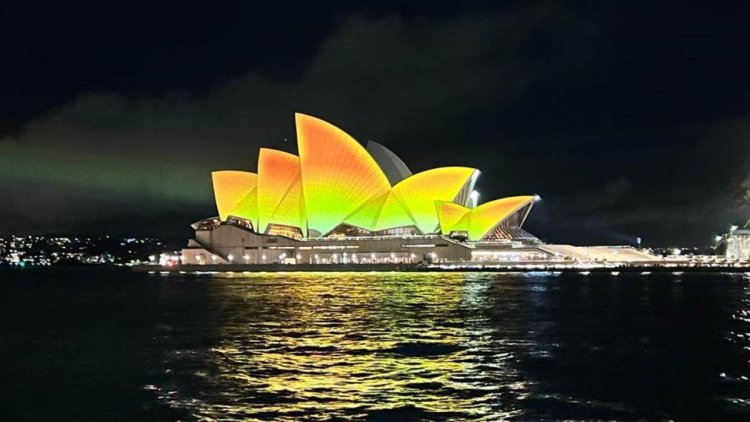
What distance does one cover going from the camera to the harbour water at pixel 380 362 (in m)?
15.6

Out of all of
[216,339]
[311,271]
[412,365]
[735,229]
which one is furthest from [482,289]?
[735,229]

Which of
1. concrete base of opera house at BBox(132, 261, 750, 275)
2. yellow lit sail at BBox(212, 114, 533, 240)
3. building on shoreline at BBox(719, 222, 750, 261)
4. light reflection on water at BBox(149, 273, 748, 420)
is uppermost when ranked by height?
yellow lit sail at BBox(212, 114, 533, 240)

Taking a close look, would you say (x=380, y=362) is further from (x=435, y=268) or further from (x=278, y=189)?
(x=278, y=189)

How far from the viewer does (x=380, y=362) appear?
67.4 ft

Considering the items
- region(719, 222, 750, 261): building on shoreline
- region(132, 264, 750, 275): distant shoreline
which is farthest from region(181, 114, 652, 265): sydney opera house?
region(719, 222, 750, 261): building on shoreline

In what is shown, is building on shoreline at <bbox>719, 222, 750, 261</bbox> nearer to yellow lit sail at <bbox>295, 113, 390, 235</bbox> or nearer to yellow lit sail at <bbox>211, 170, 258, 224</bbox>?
yellow lit sail at <bbox>295, 113, 390, 235</bbox>

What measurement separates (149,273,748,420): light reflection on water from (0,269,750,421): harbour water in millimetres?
56

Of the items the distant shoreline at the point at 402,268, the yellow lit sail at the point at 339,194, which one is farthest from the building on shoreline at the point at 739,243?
the yellow lit sail at the point at 339,194

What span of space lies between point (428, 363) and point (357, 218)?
72.5 meters

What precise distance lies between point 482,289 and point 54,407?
39.2 meters

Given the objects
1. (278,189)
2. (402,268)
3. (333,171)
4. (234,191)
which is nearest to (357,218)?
(402,268)

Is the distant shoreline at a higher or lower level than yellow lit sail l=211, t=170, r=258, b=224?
lower

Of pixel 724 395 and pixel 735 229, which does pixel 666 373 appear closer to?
pixel 724 395

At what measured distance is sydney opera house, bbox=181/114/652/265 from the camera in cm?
9006
